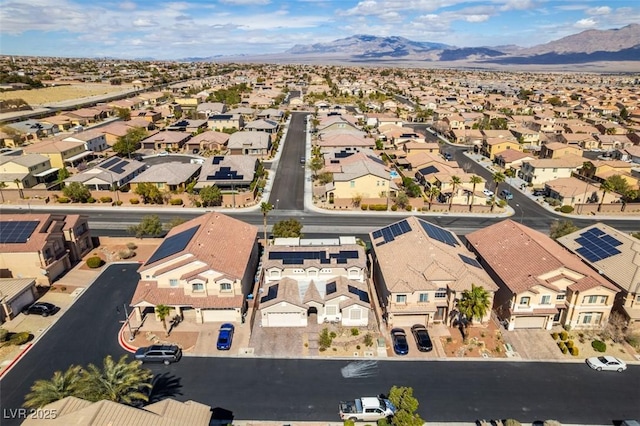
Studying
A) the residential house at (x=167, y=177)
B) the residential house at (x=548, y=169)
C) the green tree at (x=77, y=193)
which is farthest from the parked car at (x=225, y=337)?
the residential house at (x=548, y=169)

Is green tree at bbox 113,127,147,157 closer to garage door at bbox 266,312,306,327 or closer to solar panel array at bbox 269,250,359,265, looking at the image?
solar panel array at bbox 269,250,359,265

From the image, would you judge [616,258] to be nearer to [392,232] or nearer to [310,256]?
[392,232]

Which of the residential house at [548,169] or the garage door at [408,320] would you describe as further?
the residential house at [548,169]

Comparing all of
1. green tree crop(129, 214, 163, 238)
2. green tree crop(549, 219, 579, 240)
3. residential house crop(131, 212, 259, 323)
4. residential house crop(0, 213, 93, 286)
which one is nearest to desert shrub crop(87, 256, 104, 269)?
residential house crop(0, 213, 93, 286)

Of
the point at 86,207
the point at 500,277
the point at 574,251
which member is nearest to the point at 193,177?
the point at 86,207

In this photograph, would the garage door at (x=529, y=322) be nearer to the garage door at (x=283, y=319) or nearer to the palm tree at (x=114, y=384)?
the garage door at (x=283, y=319)

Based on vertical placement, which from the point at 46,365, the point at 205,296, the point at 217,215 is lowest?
the point at 46,365

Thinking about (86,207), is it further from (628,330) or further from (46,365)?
(628,330)
